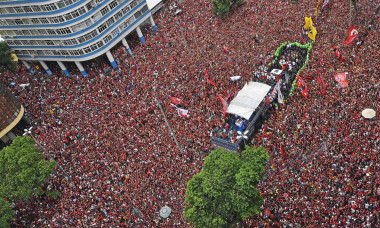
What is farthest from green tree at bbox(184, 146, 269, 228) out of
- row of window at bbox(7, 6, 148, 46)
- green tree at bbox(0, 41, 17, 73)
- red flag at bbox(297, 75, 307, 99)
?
green tree at bbox(0, 41, 17, 73)

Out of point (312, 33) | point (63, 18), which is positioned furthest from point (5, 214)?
point (312, 33)

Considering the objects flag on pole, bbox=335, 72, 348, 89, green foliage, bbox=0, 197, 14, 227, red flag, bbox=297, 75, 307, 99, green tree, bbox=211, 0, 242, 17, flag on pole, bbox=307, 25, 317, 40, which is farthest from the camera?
green tree, bbox=211, 0, 242, 17

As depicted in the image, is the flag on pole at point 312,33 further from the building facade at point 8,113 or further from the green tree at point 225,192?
the building facade at point 8,113

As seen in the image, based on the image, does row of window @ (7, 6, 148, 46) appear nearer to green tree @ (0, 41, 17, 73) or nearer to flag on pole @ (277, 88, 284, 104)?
green tree @ (0, 41, 17, 73)

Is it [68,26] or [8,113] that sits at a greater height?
[68,26]

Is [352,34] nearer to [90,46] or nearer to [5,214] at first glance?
[90,46]
